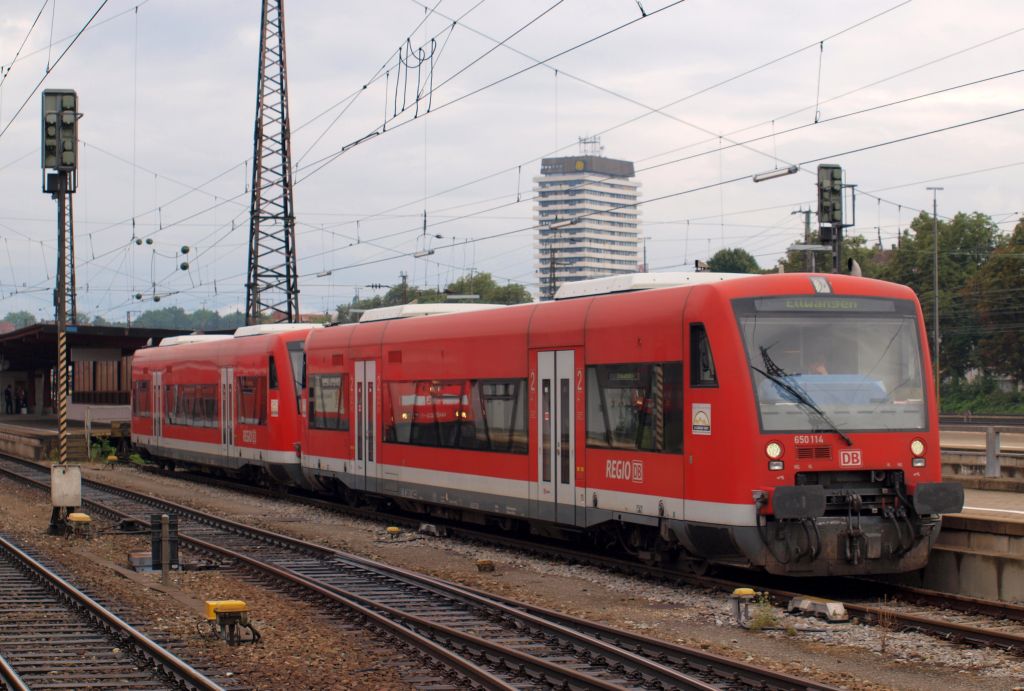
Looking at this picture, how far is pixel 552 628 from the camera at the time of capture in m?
11.2

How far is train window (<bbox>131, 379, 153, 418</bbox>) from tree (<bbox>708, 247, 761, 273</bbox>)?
75.2m

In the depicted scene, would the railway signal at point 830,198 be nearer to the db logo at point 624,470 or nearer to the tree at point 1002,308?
the db logo at point 624,470

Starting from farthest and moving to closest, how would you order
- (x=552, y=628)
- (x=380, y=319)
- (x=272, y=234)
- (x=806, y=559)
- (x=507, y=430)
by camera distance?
(x=272, y=234), (x=380, y=319), (x=507, y=430), (x=806, y=559), (x=552, y=628)

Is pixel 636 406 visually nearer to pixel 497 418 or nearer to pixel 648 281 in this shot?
pixel 648 281

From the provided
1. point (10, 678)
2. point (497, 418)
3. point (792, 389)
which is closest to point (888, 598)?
point (792, 389)

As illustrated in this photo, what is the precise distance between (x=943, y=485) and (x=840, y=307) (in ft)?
6.64

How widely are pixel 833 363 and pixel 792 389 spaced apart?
62 centimetres

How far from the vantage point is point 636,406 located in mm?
14281

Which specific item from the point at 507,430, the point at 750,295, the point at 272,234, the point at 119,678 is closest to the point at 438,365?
the point at 507,430

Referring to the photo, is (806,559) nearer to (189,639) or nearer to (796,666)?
(796,666)

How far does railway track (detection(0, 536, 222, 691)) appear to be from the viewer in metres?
9.88

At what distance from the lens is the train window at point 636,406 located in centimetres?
1362

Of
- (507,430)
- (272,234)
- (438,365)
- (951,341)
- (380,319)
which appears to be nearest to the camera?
(507,430)

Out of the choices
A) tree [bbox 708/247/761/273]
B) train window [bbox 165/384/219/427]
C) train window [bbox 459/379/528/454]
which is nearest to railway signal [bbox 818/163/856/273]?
train window [bbox 459/379/528/454]
